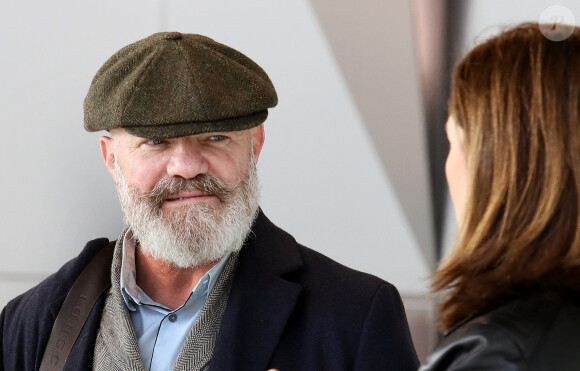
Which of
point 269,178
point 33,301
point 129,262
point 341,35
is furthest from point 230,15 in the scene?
point 33,301

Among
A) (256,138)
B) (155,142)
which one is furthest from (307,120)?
(155,142)

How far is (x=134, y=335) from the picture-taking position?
216 centimetres

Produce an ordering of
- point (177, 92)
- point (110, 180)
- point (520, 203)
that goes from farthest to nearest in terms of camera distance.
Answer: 1. point (110, 180)
2. point (177, 92)
3. point (520, 203)

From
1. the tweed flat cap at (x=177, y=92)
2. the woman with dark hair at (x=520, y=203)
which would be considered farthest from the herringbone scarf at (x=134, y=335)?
the woman with dark hair at (x=520, y=203)

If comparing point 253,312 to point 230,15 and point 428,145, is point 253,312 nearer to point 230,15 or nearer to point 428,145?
point 428,145

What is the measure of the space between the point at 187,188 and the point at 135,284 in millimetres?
330

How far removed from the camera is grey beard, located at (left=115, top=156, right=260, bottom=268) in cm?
219

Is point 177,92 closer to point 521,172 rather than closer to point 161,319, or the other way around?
point 161,319

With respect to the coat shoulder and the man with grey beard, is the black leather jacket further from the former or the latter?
the coat shoulder

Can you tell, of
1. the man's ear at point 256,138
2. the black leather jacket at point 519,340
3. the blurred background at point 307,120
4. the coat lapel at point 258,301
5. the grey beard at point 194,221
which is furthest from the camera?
the blurred background at point 307,120

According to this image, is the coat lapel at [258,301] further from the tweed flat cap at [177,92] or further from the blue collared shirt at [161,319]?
the tweed flat cap at [177,92]

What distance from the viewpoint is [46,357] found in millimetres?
2230

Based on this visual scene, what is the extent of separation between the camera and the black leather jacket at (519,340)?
4.00 feet

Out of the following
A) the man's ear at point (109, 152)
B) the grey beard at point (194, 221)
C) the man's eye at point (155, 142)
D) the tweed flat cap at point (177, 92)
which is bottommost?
the grey beard at point (194, 221)
